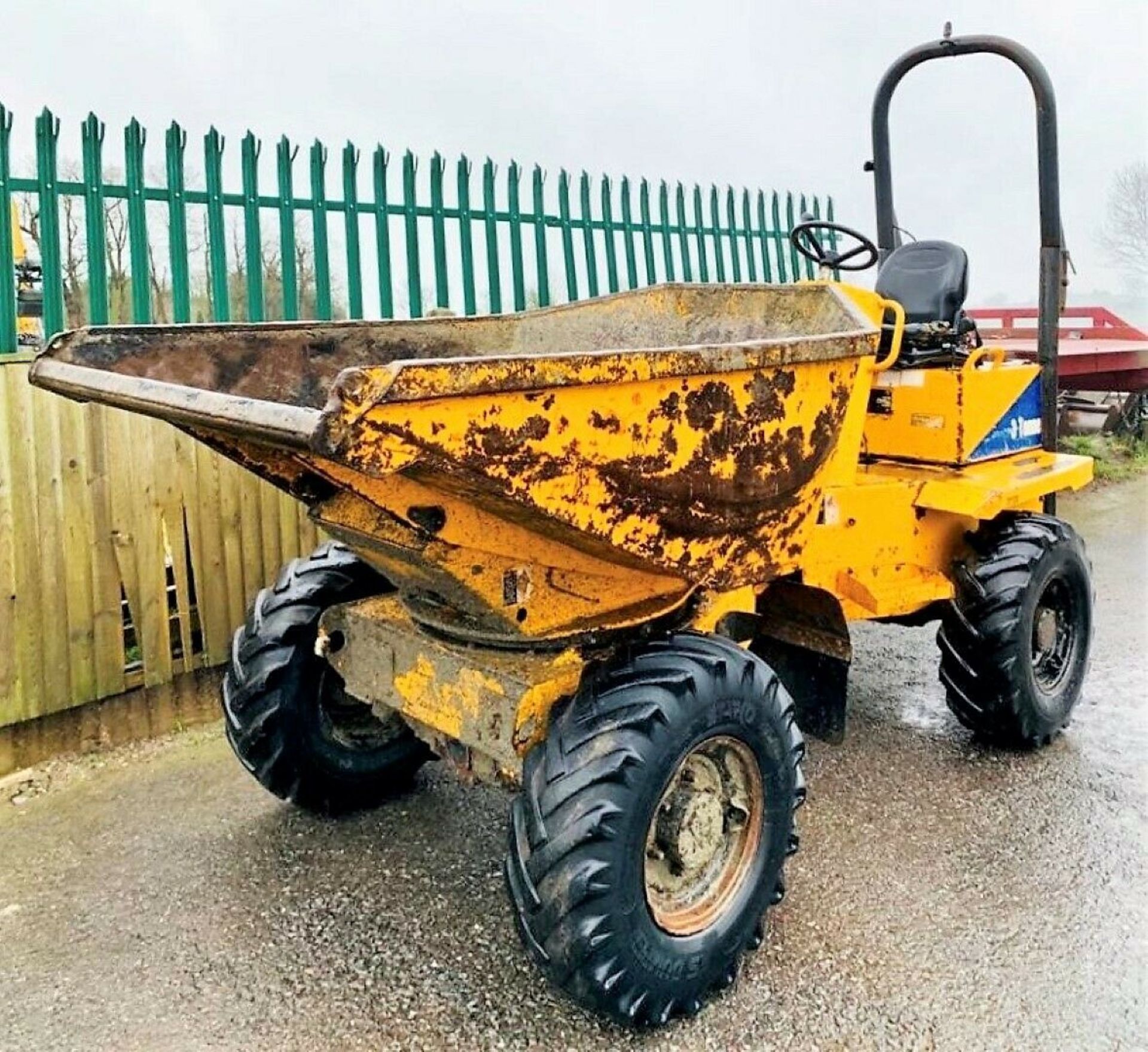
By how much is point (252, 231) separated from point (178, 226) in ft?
0.95

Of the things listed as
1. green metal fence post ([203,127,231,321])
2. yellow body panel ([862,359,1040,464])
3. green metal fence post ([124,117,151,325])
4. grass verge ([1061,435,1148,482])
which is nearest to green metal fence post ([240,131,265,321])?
green metal fence post ([203,127,231,321])

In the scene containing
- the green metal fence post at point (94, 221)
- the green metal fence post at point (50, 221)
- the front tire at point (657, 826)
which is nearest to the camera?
the front tire at point (657, 826)

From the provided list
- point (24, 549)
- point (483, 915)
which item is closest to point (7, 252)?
point (24, 549)

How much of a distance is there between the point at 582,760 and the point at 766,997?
770 millimetres

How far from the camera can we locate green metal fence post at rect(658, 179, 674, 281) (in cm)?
597

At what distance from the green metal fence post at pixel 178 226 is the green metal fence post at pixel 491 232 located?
136cm

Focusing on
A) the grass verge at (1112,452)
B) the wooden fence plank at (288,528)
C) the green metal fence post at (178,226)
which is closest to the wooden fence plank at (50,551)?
the green metal fence post at (178,226)

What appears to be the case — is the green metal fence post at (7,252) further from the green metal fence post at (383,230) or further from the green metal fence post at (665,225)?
the green metal fence post at (665,225)

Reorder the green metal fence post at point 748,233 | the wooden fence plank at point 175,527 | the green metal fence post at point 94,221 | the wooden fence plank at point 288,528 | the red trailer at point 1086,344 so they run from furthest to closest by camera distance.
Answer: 1. the red trailer at point 1086,344
2. the green metal fence post at point 748,233
3. the wooden fence plank at point 288,528
4. the wooden fence plank at point 175,527
5. the green metal fence post at point 94,221

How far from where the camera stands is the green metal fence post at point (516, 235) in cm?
504

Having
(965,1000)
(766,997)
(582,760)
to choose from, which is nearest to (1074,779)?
(965,1000)

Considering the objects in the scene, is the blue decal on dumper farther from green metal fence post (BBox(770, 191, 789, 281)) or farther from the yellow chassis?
green metal fence post (BBox(770, 191, 789, 281))

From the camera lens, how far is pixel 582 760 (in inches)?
89.6

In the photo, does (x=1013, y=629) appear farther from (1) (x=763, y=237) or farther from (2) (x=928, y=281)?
(1) (x=763, y=237)
